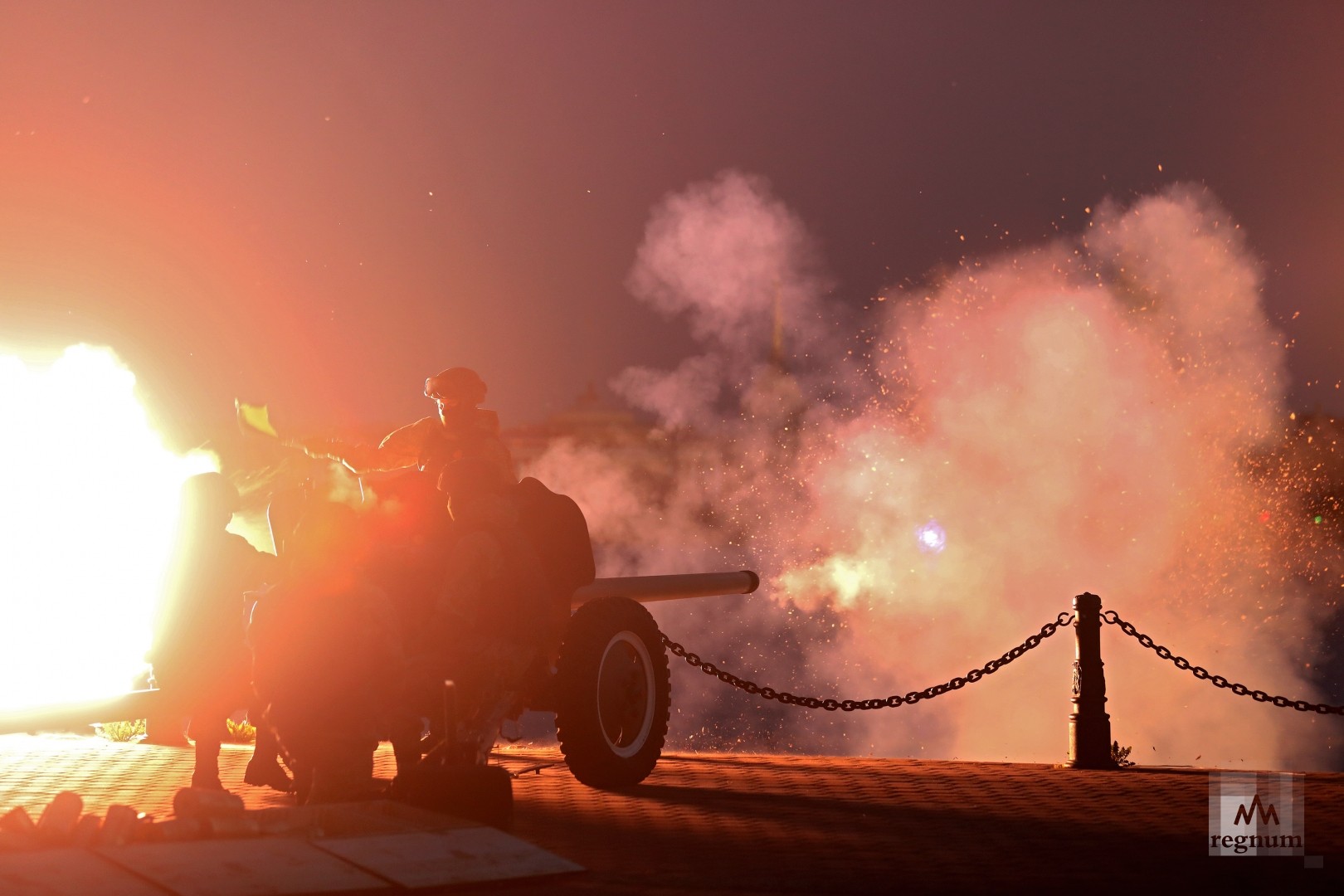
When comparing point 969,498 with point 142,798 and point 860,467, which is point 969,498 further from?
point 142,798

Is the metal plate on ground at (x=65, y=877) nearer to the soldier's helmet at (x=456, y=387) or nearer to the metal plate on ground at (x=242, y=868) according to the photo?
the metal plate on ground at (x=242, y=868)

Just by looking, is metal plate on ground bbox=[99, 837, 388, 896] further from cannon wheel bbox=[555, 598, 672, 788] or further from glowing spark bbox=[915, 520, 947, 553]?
glowing spark bbox=[915, 520, 947, 553]

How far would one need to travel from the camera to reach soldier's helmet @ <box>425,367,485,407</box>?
9109 mm

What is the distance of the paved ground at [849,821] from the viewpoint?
19.3 feet

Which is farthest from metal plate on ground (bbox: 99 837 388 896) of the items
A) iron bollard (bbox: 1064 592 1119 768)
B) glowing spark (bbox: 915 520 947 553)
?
glowing spark (bbox: 915 520 947 553)

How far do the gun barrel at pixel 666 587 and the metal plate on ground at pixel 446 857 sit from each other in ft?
12.6

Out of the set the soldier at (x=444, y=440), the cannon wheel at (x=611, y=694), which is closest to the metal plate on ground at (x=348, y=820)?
the cannon wheel at (x=611, y=694)

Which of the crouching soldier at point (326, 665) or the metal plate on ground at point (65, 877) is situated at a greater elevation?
the crouching soldier at point (326, 665)

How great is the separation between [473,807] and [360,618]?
38.1 inches

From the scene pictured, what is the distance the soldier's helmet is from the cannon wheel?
4.52 ft

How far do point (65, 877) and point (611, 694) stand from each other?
13.2ft

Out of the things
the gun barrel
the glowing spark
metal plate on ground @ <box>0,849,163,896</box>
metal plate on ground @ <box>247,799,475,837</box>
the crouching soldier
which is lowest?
metal plate on ground @ <box>0,849,163,896</box>

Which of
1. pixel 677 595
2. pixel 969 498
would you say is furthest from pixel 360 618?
pixel 969 498

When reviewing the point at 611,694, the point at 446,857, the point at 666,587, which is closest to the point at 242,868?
the point at 446,857
